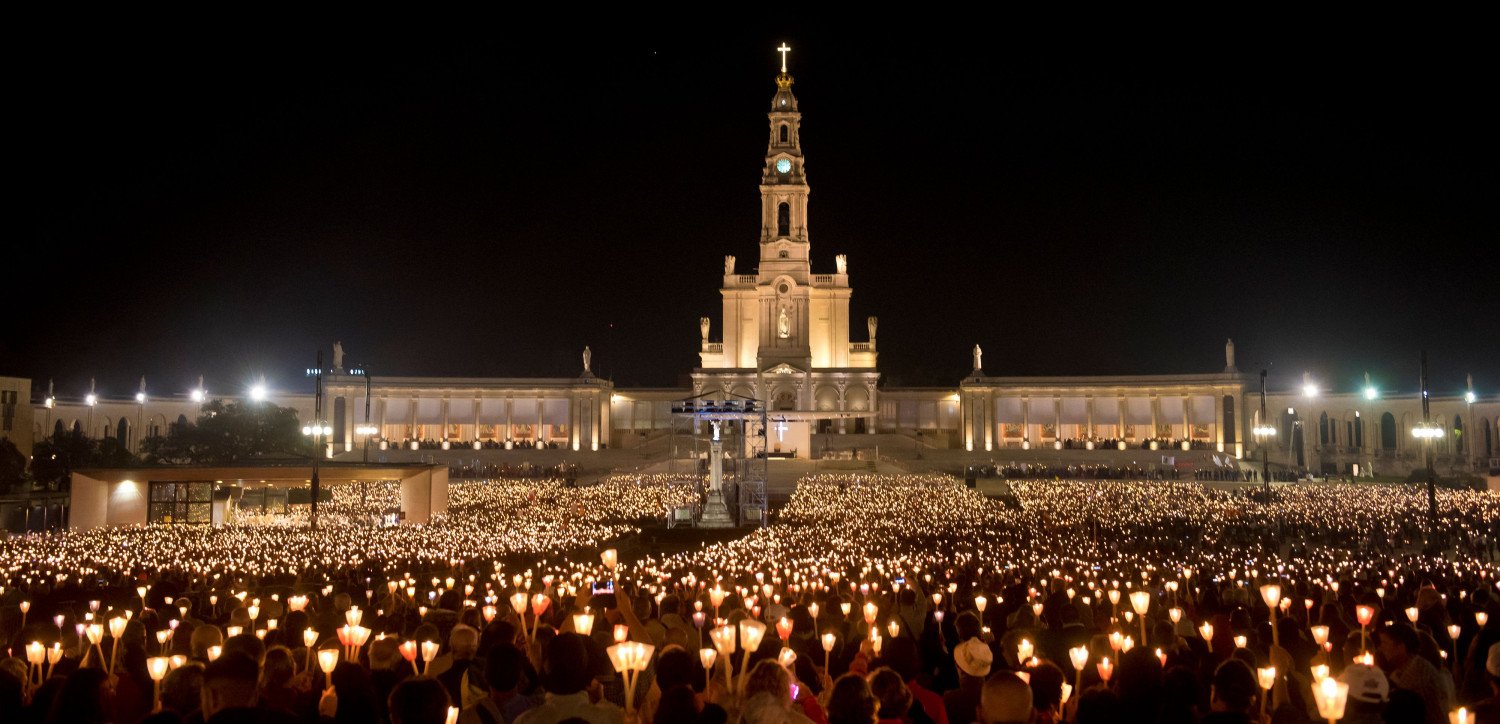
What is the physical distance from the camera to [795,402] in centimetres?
7969

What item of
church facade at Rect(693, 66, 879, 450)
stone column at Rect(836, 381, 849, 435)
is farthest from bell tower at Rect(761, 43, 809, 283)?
stone column at Rect(836, 381, 849, 435)

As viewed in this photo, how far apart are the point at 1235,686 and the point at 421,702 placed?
4.74m

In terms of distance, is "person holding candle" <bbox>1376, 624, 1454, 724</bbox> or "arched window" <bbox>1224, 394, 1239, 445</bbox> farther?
"arched window" <bbox>1224, 394, 1239, 445</bbox>

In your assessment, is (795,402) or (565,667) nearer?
(565,667)

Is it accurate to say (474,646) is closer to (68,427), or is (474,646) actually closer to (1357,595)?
(1357,595)

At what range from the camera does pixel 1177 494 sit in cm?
4116

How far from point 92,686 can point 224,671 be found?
0.70 m

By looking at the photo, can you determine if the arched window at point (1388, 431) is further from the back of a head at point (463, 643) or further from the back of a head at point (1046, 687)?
the back of a head at point (463, 643)

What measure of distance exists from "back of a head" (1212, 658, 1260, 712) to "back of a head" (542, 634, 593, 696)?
12.6 ft

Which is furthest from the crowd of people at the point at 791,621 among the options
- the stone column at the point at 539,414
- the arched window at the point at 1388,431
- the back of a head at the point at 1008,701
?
the stone column at the point at 539,414

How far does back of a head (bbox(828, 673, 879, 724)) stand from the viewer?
623 cm

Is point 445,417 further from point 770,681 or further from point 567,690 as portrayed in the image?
Answer: point 770,681

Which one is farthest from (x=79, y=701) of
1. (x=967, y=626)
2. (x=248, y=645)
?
(x=967, y=626)

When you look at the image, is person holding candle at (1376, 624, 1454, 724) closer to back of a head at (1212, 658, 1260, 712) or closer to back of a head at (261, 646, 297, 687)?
back of a head at (1212, 658, 1260, 712)
